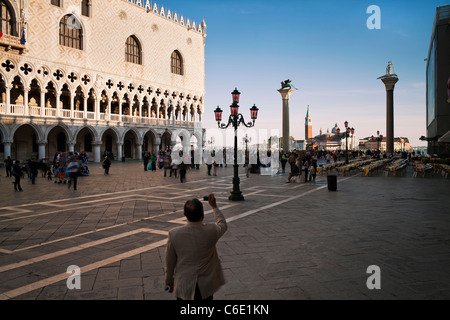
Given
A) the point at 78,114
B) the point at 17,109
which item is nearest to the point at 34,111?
the point at 17,109

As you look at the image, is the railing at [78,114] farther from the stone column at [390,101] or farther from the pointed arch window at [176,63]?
the stone column at [390,101]

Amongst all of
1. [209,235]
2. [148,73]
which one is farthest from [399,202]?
[148,73]

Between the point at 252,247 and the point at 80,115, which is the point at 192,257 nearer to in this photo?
the point at 252,247

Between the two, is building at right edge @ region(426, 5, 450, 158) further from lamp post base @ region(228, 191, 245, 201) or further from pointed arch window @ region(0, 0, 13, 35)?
pointed arch window @ region(0, 0, 13, 35)

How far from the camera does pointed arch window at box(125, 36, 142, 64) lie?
35.8 m

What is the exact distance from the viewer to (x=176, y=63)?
138ft

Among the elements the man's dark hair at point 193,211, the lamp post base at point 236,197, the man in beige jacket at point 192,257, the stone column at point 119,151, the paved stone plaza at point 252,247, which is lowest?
the paved stone plaza at point 252,247

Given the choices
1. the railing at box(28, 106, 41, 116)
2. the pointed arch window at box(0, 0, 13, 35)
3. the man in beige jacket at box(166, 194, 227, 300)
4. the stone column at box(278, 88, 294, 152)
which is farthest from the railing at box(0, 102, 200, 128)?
the man in beige jacket at box(166, 194, 227, 300)

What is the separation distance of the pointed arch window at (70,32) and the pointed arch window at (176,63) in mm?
13143

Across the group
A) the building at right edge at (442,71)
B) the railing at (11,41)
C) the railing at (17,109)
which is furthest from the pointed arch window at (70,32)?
the building at right edge at (442,71)

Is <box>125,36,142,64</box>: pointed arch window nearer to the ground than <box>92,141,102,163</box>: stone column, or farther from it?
farther from it

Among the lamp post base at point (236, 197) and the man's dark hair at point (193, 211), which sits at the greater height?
the man's dark hair at point (193, 211)

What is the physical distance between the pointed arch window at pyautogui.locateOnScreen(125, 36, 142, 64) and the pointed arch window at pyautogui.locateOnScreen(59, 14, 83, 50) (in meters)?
5.80

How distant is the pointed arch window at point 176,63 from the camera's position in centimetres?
4175
